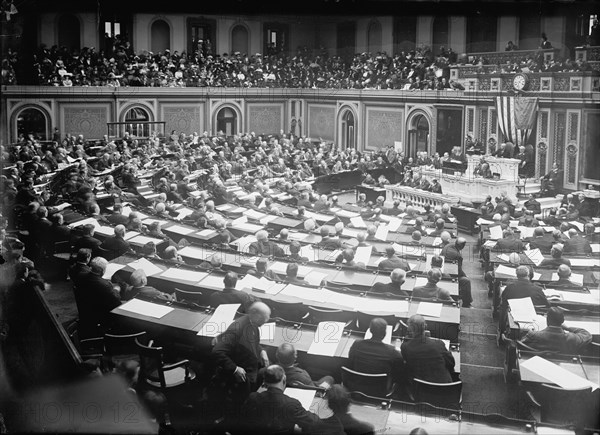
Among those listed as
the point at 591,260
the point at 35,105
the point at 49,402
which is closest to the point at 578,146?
the point at 591,260

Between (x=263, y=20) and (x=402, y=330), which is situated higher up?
(x=263, y=20)

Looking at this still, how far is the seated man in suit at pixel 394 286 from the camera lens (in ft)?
27.7

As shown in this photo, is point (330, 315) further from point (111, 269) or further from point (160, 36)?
point (160, 36)

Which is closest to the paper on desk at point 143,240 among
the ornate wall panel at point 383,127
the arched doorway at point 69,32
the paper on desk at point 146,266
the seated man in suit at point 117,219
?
the seated man in suit at point 117,219

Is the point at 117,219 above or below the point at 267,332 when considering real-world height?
above

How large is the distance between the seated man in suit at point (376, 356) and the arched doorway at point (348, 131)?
24362mm

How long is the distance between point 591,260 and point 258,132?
2271 cm

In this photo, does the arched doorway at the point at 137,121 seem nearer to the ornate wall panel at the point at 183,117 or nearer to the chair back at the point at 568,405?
the ornate wall panel at the point at 183,117

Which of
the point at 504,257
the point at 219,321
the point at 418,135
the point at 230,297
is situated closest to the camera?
the point at 219,321

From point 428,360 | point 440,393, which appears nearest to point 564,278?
point 428,360

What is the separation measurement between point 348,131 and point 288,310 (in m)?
23.5

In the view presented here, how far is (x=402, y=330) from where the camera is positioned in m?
7.84

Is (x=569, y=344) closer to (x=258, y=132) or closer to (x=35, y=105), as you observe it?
(x=35, y=105)

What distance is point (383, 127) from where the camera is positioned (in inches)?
1132
